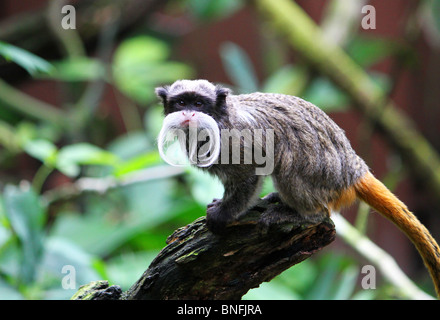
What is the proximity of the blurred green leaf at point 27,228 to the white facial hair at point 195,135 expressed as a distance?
1.08m

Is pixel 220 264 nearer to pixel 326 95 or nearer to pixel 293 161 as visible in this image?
pixel 293 161

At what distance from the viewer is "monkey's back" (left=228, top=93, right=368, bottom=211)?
2064 millimetres

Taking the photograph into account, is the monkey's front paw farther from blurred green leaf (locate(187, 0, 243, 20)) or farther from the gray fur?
blurred green leaf (locate(187, 0, 243, 20))

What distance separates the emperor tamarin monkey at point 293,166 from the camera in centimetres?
199

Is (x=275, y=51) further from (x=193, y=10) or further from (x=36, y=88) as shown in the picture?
(x=36, y=88)

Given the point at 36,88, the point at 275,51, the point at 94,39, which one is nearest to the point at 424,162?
the point at 275,51

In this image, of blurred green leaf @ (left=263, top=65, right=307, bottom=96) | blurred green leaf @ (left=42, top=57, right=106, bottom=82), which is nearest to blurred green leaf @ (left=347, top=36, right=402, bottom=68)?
blurred green leaf @ (left=263, top=65, right=307, bottom=96)

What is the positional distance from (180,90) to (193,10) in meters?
3.08

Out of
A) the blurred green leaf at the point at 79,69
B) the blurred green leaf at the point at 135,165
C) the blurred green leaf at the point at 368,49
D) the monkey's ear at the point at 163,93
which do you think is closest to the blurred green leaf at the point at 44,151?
the blurred green leaf at the point at 135,165

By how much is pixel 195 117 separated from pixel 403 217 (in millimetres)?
947

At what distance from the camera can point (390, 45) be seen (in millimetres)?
4609

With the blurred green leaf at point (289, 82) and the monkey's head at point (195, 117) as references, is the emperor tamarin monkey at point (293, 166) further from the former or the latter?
the blurred green leaf at point (289, 82)

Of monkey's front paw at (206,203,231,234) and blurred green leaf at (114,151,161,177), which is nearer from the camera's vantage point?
monkey's front paw at (206,203,231,234)

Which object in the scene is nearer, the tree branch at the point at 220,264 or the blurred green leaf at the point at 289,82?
the tree branch at the point at 220,264
